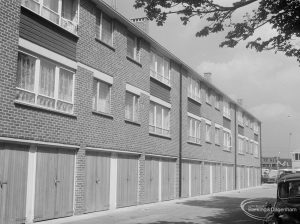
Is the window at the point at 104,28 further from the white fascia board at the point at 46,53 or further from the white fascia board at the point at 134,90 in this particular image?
the white fascia board at the point at 46,53

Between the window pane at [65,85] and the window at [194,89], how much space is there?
50.6 ft

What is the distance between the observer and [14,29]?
13.4 metres

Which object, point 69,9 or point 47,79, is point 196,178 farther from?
point 47,79

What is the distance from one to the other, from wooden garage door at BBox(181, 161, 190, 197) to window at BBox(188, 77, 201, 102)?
4907 millimetres

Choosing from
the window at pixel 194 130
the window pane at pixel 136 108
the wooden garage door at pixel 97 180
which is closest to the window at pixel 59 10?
the wooden garage door at pixel 97 180

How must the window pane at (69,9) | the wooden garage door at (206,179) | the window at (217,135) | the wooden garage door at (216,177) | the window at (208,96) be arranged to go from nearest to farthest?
the window pane at (69,9), the wooden garage door at (206,179), the window at (208,96), the wooden garage door at (216,177), the window at (217,135)

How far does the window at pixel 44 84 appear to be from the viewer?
1405 cm

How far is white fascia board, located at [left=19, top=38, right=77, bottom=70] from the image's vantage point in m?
Result: 14.0

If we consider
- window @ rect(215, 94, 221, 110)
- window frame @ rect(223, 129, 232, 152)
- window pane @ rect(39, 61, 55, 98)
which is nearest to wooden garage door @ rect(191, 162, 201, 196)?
window @ rect(215, 94, 221, 110)

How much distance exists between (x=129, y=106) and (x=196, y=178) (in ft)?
37.9

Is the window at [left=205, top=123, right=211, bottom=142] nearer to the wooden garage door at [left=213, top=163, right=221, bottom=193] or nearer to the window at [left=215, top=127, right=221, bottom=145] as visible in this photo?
the window at [left=215, top=127, right=221, bottom=145]

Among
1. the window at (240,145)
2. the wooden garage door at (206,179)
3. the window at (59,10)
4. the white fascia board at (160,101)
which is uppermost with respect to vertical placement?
the window at (59,10)

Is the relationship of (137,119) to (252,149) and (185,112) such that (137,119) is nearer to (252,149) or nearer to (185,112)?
(185,112)

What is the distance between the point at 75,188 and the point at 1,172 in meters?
4.09
